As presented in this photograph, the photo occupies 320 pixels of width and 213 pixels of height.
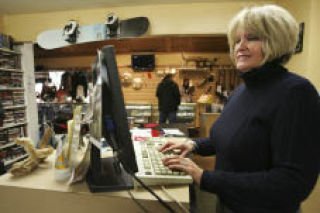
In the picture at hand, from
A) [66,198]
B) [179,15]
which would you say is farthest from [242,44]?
[179,15]

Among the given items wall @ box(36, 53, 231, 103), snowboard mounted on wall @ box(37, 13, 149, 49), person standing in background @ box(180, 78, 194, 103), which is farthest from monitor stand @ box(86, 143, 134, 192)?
wall @ box(36, 53, 231, 103)

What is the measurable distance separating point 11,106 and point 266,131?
424cm

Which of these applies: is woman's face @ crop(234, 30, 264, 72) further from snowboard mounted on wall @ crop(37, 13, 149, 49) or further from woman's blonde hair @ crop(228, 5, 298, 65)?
snowboard mounted on wall @ crop(37, 13, 149, 49)

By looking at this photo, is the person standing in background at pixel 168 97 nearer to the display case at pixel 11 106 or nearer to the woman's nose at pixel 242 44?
the display case at pixel 11 106

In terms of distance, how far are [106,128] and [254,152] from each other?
0.52m

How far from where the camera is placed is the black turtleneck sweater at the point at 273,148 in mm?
559

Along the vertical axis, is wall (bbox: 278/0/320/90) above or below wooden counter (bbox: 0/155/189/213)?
above

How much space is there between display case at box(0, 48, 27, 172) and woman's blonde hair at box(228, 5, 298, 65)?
3935mm

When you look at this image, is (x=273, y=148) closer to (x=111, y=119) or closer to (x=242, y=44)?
(x=242, y=44)

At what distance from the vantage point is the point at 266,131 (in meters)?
0.62

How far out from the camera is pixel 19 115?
12.3ft

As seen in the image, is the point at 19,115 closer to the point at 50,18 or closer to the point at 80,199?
the point at 50,18

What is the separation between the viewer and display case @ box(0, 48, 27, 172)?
133 inches

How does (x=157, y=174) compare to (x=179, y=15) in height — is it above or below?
below
